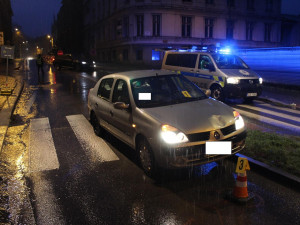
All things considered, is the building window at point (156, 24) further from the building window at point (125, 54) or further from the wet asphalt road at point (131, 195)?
the wet asphalt road at point (131, 195)

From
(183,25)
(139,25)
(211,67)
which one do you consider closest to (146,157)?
(211,67)

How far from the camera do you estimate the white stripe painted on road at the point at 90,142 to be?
634cm

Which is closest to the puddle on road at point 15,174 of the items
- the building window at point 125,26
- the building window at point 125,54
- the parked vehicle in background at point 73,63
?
the parked vehicle in background at point 73,63

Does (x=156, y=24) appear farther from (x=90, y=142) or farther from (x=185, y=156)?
(x=185, y=156)

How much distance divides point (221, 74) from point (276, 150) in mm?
5991

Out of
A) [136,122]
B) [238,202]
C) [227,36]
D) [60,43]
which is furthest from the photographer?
[60,43]

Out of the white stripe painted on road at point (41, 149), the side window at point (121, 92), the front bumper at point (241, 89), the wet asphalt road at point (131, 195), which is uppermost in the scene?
A: the side window at point (121, 92)

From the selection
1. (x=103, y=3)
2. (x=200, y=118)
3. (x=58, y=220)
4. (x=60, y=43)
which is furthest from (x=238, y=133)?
(x=60, y=43)

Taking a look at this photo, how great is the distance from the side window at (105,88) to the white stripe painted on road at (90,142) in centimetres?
109

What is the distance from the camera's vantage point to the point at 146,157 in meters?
5.21

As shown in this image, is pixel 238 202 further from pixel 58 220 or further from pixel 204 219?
pixel 58 220

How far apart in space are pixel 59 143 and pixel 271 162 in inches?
182

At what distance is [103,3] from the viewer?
2507 inches

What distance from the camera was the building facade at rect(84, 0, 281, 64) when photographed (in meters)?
48.2
